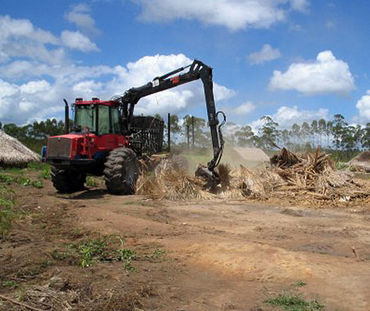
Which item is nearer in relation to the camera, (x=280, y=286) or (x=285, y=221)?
(x=280, y=286)

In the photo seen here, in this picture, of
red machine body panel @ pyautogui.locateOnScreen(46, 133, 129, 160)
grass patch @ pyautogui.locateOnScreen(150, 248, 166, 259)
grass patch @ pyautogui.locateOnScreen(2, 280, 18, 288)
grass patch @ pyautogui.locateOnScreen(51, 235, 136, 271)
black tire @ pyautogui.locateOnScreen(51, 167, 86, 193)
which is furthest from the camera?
black tire @ pyautogui.locateOnScreen(51, 167, 86, 193)

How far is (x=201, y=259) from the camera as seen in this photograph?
5.55 m

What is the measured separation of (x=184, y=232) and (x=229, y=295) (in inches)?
115

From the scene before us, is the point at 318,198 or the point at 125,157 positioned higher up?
the point at 125,157

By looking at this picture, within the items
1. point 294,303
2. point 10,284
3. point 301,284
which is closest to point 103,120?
point 10,284

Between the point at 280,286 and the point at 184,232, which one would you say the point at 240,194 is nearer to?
the point at 184,232

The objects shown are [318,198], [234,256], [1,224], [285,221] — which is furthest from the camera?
[318,198]

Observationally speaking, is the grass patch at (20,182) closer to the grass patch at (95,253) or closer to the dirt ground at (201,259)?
the dirt ground at (201,259)

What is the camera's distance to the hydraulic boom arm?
43.3 feet

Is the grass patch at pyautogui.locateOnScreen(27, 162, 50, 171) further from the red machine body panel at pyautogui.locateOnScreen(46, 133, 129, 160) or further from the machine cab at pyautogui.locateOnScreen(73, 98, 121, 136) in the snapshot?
the red machine body panel at pyautogui.locateOnScreen(46, 133, 129, 160)

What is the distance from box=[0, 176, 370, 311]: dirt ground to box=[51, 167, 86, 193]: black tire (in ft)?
12.1

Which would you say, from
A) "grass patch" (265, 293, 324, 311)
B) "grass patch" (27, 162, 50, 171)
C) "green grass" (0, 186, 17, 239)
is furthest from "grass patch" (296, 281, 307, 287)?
"grass patch" (27, 162, 50, 171)

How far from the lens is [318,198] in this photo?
11.3 meters

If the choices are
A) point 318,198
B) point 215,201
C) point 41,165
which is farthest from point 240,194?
point 41,165
